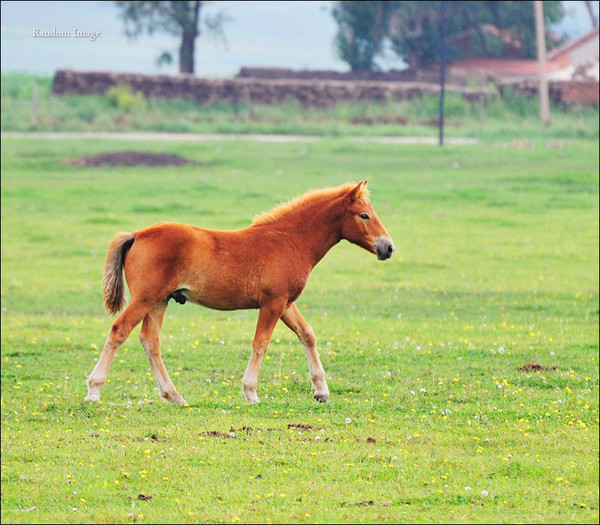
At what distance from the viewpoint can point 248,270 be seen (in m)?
10.4

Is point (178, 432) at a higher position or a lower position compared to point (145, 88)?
lower

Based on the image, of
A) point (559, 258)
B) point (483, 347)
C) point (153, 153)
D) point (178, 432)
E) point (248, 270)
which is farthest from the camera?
point (153, 153)

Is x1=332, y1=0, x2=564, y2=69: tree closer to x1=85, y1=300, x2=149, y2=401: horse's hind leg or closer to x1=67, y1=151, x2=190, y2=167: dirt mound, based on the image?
x1=67, y1=151, x2=190, y2=167: dirt mound

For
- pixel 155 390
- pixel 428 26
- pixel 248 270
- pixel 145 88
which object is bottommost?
pixel 155 390

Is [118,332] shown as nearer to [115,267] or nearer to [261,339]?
[115,267]

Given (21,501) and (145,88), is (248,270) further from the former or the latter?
(145,88)

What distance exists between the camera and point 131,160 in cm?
3725

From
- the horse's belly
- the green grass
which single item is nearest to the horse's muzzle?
the horse's belly

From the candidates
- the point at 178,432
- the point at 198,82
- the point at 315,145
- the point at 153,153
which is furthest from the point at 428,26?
the point at 178,432

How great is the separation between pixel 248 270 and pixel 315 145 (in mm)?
30974

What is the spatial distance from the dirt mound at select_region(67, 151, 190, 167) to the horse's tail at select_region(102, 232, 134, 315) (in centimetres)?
2686

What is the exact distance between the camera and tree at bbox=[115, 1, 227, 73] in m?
59.7

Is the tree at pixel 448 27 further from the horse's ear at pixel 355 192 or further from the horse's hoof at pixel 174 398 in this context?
the horse's hoof at pixel 174 398

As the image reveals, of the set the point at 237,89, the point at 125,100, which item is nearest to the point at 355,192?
the point at 125,100
